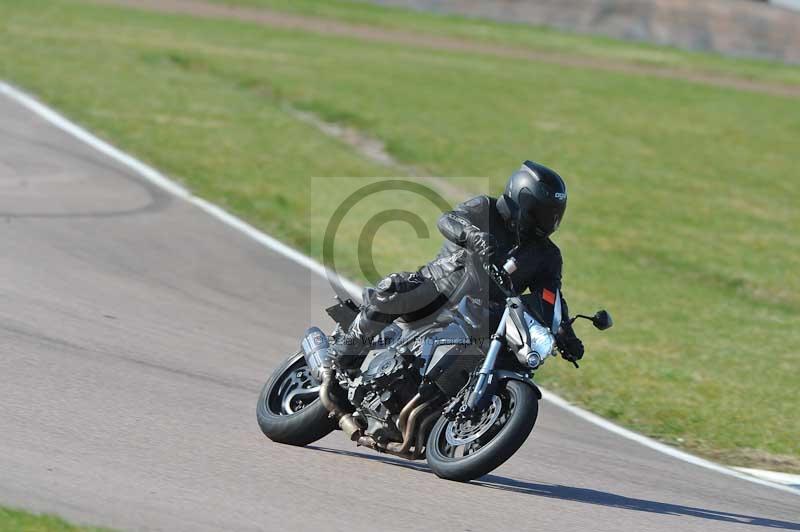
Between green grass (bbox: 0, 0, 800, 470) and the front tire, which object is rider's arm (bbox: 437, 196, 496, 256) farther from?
green grass (bbox: 0, 0, 800, 470)

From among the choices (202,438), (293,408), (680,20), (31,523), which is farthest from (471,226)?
(680,20)

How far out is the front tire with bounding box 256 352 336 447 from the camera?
23.3 ft

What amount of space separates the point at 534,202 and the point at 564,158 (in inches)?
556

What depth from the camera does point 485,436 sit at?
21.1 ft

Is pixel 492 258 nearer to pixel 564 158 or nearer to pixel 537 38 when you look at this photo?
pixel 564 158

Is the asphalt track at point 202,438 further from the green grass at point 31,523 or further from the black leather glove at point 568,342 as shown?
the black leather glove at point 568,342

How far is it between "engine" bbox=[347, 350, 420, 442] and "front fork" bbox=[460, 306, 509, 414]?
405mm

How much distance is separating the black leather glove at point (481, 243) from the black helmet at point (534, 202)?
0.19 m

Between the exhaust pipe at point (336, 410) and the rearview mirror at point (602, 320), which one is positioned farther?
the exhaust pipe at point (336, 410)

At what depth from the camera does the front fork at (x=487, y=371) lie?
20.9 feet

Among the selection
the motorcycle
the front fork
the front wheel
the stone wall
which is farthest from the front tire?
the stone wall

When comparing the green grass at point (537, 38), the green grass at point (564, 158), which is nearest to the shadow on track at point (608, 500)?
the green grass at point (564, 158)

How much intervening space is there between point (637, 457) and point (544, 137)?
1404 centimetres

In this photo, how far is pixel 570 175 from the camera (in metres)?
19.4
